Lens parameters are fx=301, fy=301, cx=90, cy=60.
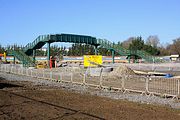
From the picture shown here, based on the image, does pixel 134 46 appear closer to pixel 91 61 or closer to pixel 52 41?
pixel 52 41

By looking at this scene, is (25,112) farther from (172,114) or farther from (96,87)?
(96,87)

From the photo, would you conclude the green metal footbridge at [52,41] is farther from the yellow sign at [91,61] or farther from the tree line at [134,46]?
the tree line at [134,46]

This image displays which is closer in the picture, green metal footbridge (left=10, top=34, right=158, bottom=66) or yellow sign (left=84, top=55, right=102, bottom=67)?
yellow sign (left=84, top=55, right=102, bottom=67)

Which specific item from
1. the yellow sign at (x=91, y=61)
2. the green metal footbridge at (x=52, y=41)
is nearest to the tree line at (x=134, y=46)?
the green metal footbridge at (x=52, y=41)

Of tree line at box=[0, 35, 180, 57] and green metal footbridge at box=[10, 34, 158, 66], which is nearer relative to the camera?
green metal footbridge at box=[10, 34, 158, 66]

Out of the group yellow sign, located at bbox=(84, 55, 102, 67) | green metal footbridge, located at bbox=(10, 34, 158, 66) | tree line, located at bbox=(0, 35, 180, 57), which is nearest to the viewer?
yellow sign, located at bbox=(84, 55, 102, 67)

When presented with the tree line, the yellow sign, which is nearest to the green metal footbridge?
the yellow sign

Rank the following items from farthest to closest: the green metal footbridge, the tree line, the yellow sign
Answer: the tree line < the green metal footbridge < the yellow sign

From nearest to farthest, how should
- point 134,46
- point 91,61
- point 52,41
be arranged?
point 91,61 → point 52,41 → point 134,46

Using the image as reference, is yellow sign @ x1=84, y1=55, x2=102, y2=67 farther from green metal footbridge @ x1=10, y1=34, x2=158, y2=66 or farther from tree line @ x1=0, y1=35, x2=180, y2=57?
tree line @ x1=0, y1=35, x2=180, y2=57

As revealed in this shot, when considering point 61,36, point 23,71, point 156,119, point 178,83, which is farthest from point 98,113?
point 61,36

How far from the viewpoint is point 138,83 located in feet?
69.7

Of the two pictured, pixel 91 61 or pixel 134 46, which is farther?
pixel 134 46

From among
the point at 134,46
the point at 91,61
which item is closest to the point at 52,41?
the point at 91,61
